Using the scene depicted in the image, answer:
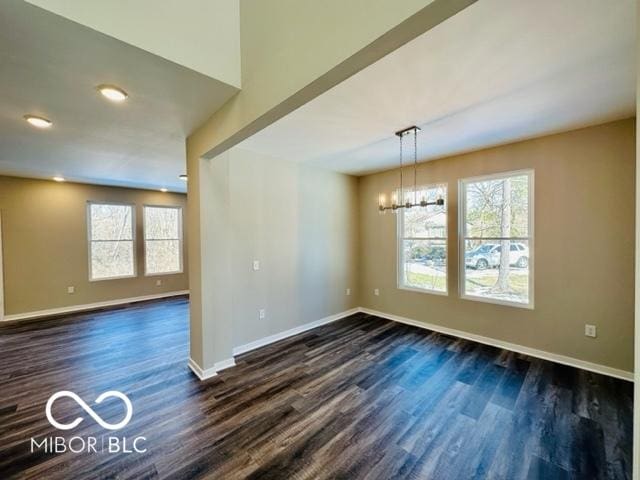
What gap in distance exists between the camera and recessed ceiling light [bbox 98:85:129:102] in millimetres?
1912

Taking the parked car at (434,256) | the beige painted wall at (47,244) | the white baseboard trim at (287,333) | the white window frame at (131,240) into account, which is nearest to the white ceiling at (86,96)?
the beige painted wall at (47,244)

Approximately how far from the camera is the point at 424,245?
171 inches

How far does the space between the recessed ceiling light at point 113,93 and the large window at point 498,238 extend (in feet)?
13.3

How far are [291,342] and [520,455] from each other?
2.65 metres

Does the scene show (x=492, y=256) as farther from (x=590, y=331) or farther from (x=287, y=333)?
(x=287, y=333)

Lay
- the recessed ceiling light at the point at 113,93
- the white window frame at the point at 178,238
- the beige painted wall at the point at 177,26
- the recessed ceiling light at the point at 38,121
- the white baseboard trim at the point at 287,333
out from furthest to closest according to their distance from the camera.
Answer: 1. the white window frame at the point at 178,238
2. the white baseboard trim at the point at 287,333
3. the recessed ceiling light at the point at 38,121
4. the recessed ceiling light at the point at 113,93
5. the beige painted wall at the point at 177,26

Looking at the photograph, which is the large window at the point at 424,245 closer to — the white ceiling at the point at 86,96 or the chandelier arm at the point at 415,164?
the chandelier arm at the point at 415,164

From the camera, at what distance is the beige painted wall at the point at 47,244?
486cm

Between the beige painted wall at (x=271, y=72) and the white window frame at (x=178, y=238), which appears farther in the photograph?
the white window frame at (x=178, y=238)

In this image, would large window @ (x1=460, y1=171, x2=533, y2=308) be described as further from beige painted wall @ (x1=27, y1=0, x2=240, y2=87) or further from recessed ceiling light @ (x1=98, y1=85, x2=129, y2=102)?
recessed ceiling light @ (x1=98, y1=85, x2=129, y2=102)

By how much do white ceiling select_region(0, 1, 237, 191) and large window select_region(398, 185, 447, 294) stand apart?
3402 millimetres

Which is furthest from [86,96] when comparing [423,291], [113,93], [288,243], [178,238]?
[178,238]

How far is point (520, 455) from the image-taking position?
5.95 feet

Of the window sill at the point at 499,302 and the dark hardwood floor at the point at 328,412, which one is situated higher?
the window sill at the point at 499,302
